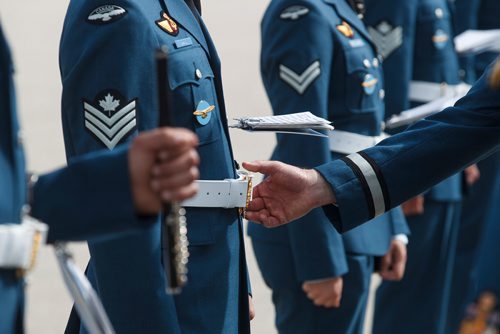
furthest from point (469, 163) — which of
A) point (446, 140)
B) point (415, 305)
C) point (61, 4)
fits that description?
point (61, 4)

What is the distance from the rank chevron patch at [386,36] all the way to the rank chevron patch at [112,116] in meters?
1.91

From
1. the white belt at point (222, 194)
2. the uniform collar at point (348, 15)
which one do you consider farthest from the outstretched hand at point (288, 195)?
the uniform collar at point (348, 15)

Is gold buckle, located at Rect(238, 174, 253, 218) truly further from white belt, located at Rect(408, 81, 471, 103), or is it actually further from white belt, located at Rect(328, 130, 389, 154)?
white belt, located at Rect(408, 81, 471, 103)

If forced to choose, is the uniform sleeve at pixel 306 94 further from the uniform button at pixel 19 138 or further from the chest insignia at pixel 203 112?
the uniform button at pixel 19 138

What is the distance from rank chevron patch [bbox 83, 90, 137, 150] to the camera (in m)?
2.83

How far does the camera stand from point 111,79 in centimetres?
282

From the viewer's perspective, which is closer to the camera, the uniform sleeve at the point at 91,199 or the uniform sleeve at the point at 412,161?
the uniform sleeve at the point at 91,199

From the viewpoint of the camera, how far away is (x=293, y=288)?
13.0 ft

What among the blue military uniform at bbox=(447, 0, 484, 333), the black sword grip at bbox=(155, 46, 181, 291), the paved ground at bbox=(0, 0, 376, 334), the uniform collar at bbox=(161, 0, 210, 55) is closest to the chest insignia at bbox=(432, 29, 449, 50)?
the blue military uniform at bbox=(447, 0, 484, 333)

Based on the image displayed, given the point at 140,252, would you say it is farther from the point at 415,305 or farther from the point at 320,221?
the point at 415,305

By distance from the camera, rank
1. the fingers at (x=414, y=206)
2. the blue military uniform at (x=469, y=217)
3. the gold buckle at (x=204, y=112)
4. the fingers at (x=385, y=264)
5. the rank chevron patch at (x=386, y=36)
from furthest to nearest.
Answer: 1. the blue military uniform at (x=469, y=217)
2. the fingers at (x=414, y=206)
3. the rank chevron patch at (x=386, y=36)
4. the fingers at (x=385, y=264)
5. the gold buckle at (x=204, y=112)

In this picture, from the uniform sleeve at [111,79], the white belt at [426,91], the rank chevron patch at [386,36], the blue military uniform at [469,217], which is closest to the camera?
the uniform sleeve at [111,79]

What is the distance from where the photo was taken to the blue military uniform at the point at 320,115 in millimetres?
3760

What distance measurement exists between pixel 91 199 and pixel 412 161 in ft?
3.99
